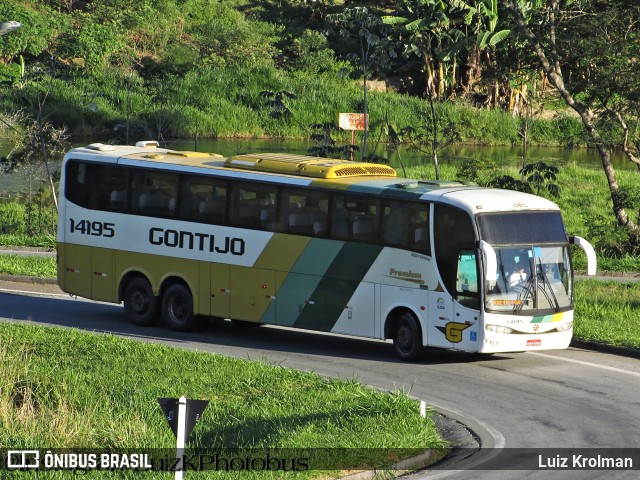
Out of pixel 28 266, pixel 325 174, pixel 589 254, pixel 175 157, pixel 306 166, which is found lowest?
pixel 28 266

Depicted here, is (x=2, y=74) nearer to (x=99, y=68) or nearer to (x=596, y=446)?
(x=99, y=68)

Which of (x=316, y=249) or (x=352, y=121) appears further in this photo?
(x=352, y=121)

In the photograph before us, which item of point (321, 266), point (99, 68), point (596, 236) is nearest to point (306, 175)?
point (321, 266)

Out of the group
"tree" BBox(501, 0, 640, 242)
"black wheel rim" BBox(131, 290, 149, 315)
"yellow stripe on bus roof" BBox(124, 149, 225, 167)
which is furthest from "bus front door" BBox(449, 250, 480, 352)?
"tree" BBox(501, 0, 640, 242)

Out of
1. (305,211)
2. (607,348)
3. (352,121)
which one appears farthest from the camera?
(352,121)

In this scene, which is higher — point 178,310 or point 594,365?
point 178,310

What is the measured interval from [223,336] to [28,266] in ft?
29.5

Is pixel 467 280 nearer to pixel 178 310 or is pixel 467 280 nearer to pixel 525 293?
pixel 525 293

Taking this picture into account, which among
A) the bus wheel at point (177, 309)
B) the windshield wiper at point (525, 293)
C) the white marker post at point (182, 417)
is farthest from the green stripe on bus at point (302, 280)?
the white marker post at point (182, 417)

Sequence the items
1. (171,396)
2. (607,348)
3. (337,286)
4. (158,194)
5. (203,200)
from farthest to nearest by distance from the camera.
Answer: (158,194)
(203,200)
(337,286)
(607,348)
(171,396)

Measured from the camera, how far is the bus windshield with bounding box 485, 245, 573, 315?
20359 millimetres

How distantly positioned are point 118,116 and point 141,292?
32919 millimetres

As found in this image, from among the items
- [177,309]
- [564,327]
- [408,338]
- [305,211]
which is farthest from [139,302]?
[564,327]

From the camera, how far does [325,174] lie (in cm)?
2248
